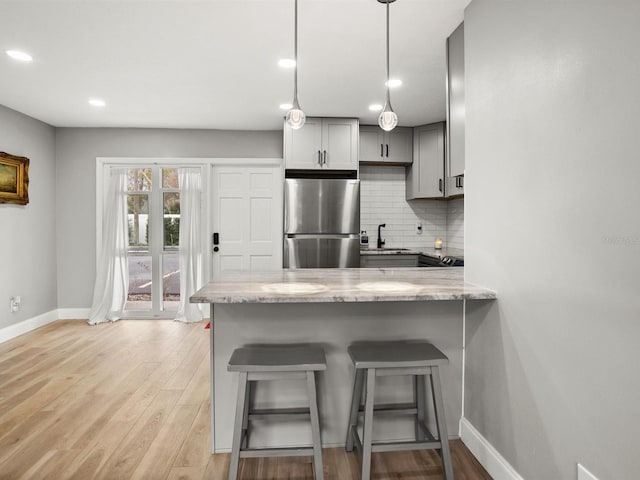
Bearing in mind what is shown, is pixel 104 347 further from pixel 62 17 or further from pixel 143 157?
pixel 62 17

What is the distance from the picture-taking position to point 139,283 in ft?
17.4

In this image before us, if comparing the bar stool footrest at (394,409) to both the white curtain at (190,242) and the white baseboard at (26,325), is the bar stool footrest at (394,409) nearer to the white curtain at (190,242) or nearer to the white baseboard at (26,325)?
the white curtain at (190,242)

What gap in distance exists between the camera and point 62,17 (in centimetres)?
244

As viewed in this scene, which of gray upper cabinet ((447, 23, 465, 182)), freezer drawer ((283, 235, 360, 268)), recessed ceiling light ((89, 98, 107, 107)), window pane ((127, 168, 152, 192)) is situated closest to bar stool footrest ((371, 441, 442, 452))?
gray upper cabinet ((447, 23, 465, 182))

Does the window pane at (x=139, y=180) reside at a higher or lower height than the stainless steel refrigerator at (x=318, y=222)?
higher

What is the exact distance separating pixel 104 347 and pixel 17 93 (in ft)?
8.17

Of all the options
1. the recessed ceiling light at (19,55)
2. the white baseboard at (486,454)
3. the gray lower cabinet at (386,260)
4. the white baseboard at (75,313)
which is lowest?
the white baseboard at (486,454)

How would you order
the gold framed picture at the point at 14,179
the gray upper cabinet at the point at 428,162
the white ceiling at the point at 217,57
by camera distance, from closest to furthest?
the white ceiling at the point at 217,57 → the gold framed picture at the point at 14,179 → the gray upper cabinet at the point at 428,162

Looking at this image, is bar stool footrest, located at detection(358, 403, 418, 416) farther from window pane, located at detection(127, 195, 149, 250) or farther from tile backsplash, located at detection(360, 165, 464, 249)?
window pane, located at detection(127, 195, 149, 250)

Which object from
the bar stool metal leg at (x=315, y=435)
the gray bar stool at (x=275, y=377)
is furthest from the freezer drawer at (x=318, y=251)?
the bar stool metal leg at (x=315, y=435)

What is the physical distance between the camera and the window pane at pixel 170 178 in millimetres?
5219

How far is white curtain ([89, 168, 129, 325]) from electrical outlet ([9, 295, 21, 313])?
784 mm

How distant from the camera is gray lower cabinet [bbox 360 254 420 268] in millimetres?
4664

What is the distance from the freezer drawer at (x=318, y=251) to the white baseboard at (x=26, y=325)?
115 inches
